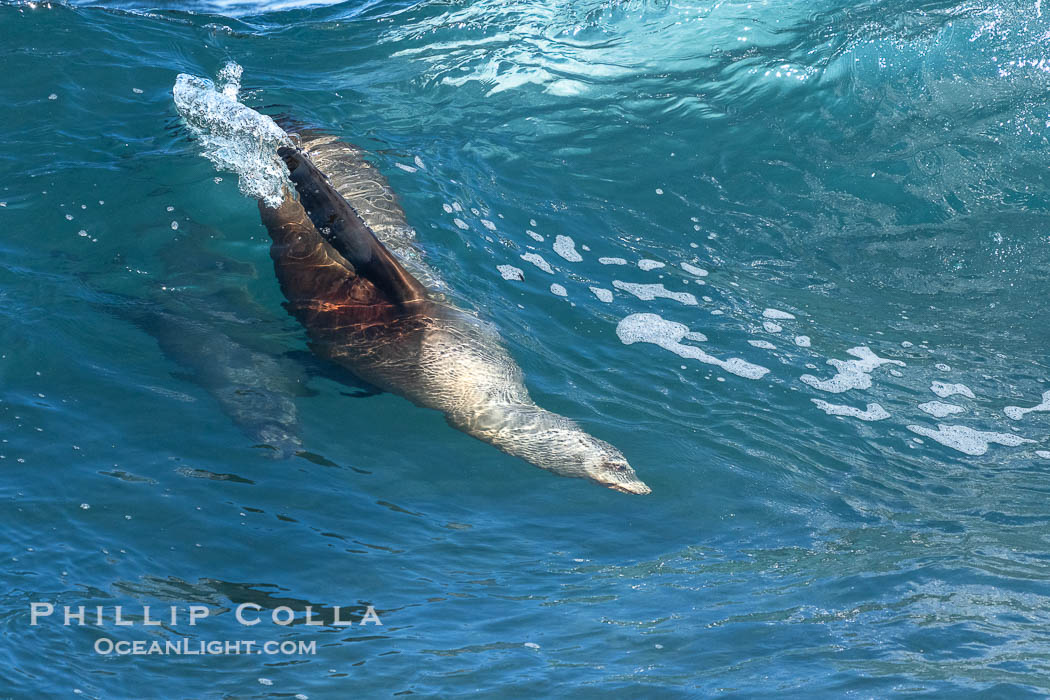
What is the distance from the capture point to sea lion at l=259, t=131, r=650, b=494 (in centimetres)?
621

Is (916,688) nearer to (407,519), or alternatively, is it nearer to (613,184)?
(407,519)

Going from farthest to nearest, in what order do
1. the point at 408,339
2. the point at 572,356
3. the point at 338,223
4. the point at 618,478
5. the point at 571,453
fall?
the point at 572,356, the point at 408,339, the point at 338,223, the point at 571,453, the point at 618,478

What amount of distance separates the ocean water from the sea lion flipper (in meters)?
0.84

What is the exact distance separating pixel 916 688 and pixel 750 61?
7849 mm

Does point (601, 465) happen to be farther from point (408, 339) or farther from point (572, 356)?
point (408, 339)

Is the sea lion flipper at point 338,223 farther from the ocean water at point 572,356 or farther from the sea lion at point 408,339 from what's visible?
the ocean water at point 572,356

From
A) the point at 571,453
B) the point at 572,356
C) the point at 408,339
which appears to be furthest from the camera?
the point at 572,356

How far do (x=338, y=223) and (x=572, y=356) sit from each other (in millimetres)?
1980

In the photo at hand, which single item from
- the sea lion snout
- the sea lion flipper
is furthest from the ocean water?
the sea lion flipper

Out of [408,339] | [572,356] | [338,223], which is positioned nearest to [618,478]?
[572,356]

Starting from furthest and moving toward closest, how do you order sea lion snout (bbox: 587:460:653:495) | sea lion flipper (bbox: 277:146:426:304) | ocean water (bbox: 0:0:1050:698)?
sea lion flipper (bbox: 277:146:426:304) → sea lion snout (bbox: 587:460:653:495) → ocean water (bbox: 0:0:1050:698)

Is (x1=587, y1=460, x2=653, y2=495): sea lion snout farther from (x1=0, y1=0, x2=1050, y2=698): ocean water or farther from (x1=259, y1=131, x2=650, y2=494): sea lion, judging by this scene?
(x1=0, y1=0, x2=1050, y2=698): ocean water

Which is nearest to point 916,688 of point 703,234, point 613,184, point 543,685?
point 543,685

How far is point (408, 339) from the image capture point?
6684mm
